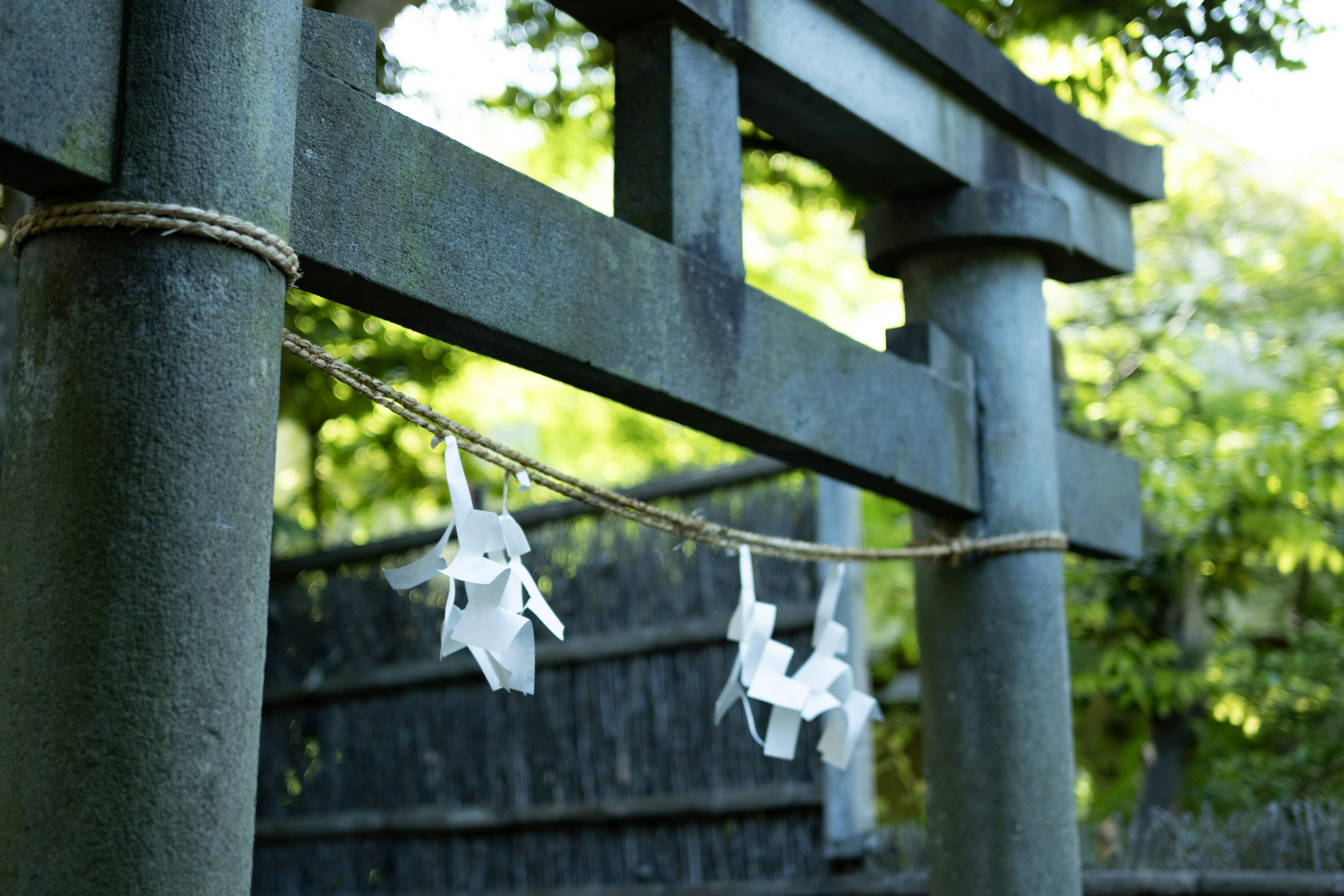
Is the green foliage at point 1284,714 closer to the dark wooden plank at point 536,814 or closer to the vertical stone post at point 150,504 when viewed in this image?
the dark wooden plank at point 536,814

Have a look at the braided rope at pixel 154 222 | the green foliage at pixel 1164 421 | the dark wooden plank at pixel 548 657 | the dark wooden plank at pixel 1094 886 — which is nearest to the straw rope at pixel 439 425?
the braided rope at pixel 154 222

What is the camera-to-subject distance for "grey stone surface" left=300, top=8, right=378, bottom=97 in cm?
162

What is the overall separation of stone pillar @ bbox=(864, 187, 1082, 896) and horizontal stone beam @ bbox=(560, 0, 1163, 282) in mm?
114

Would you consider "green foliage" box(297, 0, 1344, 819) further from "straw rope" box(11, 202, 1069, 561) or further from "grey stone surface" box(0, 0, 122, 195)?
"grey stone surface" box(0, 0, 122, 195)

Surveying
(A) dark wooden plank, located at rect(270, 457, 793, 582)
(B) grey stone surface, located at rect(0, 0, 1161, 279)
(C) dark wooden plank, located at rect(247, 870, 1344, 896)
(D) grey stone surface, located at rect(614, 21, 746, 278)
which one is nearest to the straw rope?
(D) grey stone surface, located at rect(614, 21, 746, 278)

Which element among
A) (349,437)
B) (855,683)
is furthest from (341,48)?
(349,437)

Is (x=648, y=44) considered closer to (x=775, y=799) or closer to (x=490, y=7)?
(x=775, y=799)

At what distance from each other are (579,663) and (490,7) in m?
2.57

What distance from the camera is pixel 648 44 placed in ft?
7.28

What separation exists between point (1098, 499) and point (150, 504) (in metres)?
2.58

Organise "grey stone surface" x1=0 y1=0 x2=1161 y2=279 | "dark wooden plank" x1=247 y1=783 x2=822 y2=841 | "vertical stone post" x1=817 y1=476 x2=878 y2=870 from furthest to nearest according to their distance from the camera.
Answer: "dark wooden plank" x1=247 y1=783 x2=822 y2=841
"vertical stone post" x1=817 y1=476 x2=878 y2=870
"grey stone surface" x1=0 y1=0 x2=1161 y2=279

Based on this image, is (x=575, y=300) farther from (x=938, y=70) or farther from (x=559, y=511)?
(x=559, y=511)

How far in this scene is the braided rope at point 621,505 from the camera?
5.54 feet

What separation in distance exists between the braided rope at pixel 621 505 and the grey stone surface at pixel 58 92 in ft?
0.92
